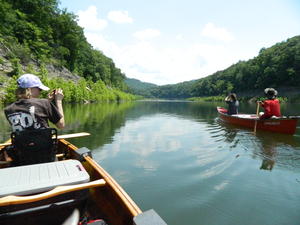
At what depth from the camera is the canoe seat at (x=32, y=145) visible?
2.96 metres

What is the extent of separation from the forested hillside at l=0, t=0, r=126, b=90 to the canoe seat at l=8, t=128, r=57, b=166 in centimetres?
2887

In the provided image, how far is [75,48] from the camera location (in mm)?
56250

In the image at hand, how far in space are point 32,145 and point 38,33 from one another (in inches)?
1773

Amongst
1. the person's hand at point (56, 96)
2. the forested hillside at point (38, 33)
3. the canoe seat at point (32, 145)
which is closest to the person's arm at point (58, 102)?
the person's hand at point (56, 96)

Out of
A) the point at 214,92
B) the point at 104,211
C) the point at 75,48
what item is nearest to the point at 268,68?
the point at 214,92

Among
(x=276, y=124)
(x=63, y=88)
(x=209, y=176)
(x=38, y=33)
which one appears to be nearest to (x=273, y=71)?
(x=63, y=88)

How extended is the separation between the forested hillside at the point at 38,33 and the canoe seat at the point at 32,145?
28870mm

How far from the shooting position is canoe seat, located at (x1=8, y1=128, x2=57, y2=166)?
9.72 feet

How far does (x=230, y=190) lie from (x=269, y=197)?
0.79m

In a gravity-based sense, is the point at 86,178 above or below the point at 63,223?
above

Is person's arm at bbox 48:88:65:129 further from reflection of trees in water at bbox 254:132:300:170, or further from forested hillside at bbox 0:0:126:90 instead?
forested hillside at bbox 0:0:126:90

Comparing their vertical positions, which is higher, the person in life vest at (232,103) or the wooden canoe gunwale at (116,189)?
the person in life vest at (232,103)

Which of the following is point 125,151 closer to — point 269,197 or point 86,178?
point 269,197

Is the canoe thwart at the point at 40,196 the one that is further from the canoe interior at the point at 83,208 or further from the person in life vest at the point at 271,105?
the person in life vest at the point at 271,105
